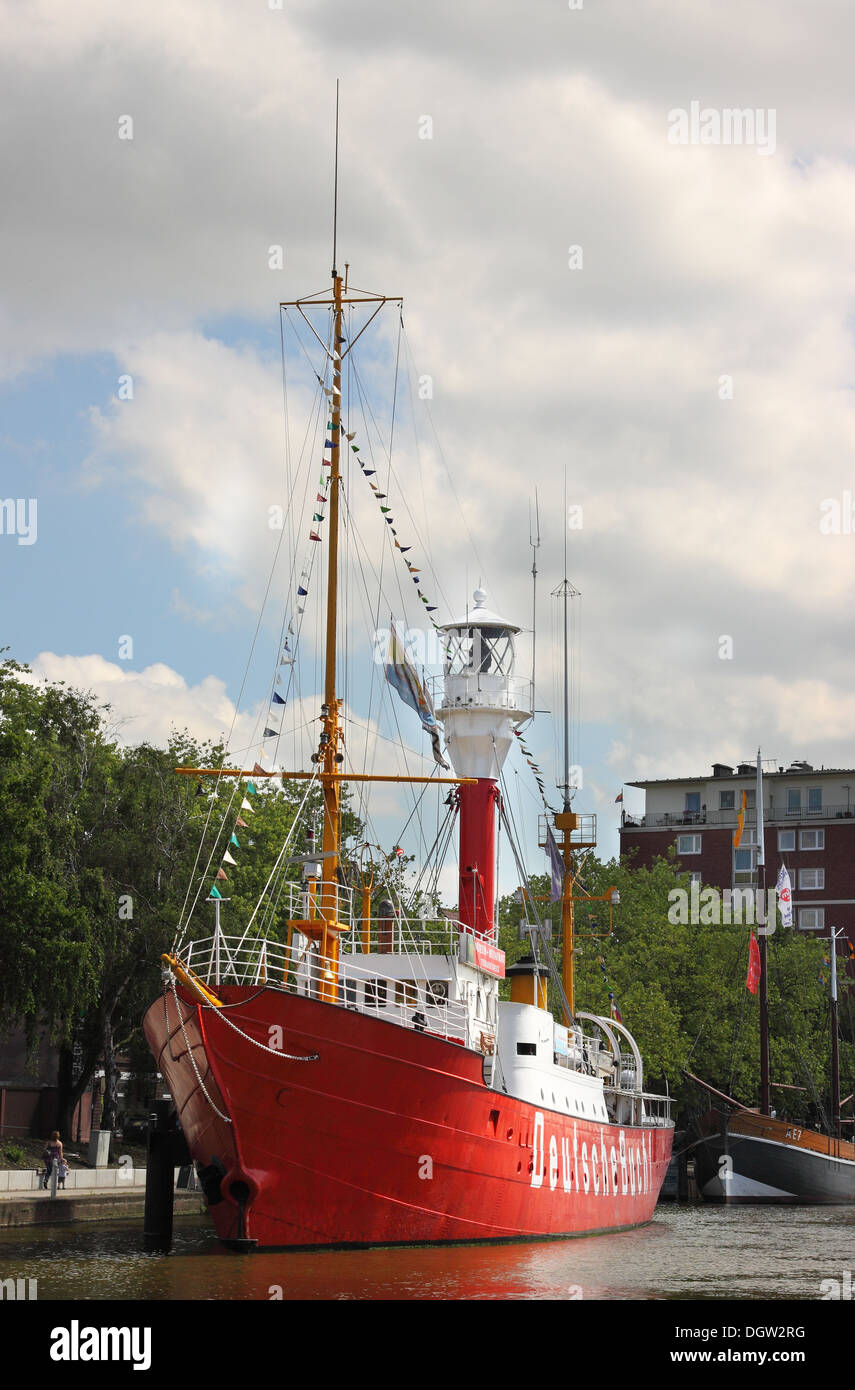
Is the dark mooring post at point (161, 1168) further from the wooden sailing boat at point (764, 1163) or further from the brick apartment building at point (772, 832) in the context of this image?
the brick apartment building at point (772, 832)

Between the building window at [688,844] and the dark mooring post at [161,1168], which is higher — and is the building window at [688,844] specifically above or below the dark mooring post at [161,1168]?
above

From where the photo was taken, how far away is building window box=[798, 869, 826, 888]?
95375 millimetres

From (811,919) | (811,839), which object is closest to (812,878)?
(811,839)

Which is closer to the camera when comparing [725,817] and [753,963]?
[753,963]

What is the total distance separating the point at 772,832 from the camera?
320 ft

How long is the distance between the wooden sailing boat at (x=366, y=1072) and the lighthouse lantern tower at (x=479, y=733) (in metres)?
0.09

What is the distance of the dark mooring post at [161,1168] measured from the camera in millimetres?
30141

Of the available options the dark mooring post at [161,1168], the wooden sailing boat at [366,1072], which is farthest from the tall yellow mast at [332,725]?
the dark mooring post at [161,1168]

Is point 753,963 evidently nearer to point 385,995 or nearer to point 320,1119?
point 385,995

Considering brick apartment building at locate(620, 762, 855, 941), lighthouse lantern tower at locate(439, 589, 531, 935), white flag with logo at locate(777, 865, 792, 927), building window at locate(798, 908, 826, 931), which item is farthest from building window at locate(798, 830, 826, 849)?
lighthouse lantern tower at locate(439, 589, 531, 935)

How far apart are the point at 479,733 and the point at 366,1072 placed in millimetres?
13083

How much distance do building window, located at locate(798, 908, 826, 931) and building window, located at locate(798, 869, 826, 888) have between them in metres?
1.68

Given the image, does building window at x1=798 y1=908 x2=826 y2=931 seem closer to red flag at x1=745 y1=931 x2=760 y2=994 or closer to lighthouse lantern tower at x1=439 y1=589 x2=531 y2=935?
red flag at x1=745 y1=931 x2=760 y2=994
